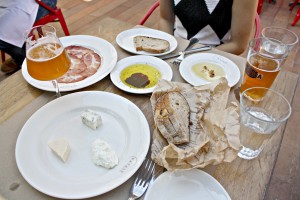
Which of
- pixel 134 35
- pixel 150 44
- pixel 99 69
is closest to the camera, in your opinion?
pixel 99 69

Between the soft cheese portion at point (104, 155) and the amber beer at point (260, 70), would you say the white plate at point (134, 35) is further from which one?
the soft cheese portion at point (104, 155)

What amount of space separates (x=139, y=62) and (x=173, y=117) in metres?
0.41

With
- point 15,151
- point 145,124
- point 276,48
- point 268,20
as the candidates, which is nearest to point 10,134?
point 15,151

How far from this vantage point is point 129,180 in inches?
25.8

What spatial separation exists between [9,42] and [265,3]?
135 inches

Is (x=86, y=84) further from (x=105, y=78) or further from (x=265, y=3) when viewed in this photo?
(x=265, y=3)

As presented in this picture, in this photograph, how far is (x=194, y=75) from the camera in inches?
38.7

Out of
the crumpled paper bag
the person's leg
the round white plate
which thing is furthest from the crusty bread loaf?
the person's leg

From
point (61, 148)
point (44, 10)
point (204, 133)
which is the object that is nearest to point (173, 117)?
point (204, 133)

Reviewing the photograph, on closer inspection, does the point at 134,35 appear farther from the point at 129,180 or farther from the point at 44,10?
the point at 44,10

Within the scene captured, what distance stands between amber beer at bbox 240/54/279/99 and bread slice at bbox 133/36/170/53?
1.26 ft

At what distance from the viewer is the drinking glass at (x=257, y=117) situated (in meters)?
0.68

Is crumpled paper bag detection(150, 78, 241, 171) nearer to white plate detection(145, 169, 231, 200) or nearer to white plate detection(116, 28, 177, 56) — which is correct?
white plate detection(145, 169, 231, 200)

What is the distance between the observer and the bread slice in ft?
3.59
